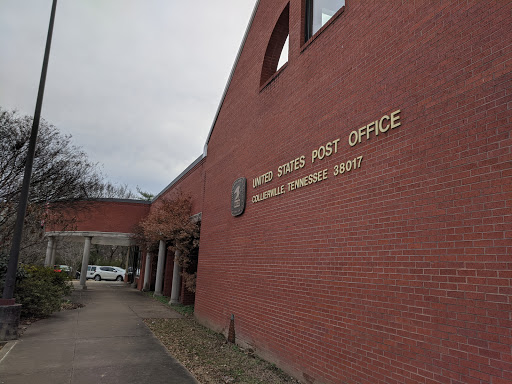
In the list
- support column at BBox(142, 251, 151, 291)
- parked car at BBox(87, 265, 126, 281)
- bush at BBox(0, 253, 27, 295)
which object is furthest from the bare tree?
parked car at BBox(87, 265, 126, 281)

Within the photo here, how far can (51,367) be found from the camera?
19.2 feet

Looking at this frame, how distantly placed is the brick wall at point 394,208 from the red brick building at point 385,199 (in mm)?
16

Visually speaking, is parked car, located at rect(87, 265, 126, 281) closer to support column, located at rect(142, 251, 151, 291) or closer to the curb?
support column, located at rect(142, 251, 151, 291)

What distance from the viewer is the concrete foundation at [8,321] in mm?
7344

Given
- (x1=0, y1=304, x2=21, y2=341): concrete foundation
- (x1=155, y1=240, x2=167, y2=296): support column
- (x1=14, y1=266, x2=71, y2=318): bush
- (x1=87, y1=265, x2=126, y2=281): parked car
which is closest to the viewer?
(x1=0, y1=304, x2=21, y2=341): concrete foundation

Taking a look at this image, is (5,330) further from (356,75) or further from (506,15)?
(506,15)

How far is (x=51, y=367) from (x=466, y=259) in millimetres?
6086

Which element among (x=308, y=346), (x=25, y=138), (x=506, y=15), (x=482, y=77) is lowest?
(x=308, y=346)

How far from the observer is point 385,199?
174 inches

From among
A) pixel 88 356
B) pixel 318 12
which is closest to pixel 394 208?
pixel 318 12

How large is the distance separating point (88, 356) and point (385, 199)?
5.79m

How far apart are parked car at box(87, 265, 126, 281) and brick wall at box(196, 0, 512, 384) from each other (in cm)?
3397

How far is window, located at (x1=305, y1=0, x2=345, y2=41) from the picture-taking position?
255 inches

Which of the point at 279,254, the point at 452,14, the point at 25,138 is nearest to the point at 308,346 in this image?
the point at 279,254
